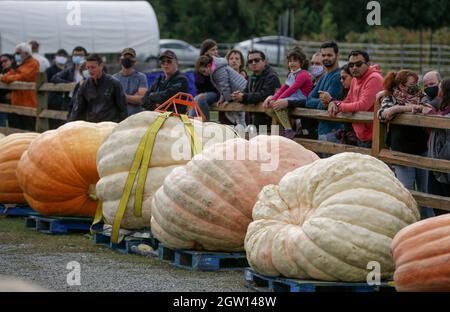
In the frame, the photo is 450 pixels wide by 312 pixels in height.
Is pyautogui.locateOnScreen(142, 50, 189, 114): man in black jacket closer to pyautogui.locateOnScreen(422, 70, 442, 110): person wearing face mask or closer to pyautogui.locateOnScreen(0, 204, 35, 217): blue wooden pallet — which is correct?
pyautogui.locateOnScreen(0, 204, 35, 217): blue wooden pallet

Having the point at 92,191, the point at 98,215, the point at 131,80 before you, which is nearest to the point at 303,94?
the point at 92,191

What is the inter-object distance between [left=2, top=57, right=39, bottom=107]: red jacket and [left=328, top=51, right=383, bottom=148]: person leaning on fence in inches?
373

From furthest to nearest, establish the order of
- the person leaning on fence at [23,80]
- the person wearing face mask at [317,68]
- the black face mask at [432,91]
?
the person leaning on fence at [23,80] < the person wearing face mask at [317,68] < the black face mask at [432,91]

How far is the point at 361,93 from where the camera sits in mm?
11148

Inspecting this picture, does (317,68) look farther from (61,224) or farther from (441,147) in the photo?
(61,224)

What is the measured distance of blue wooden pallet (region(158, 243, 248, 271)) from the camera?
9047mm

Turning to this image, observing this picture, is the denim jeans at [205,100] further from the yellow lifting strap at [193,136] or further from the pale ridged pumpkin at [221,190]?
the pale ridged pumpkin at [221,190]

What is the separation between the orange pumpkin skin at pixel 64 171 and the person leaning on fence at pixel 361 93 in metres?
2.53

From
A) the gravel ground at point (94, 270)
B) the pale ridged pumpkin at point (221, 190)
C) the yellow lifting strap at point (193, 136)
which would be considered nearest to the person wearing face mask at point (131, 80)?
the gravel ground at point (94, 270)

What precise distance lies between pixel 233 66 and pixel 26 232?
4.59 meters

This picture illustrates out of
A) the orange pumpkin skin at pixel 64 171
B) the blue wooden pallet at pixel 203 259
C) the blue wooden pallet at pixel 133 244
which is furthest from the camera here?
the orange pumpkin skin at pixel 64 171

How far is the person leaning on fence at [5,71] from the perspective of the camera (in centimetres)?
2038

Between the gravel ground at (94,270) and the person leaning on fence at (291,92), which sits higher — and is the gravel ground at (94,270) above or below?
below

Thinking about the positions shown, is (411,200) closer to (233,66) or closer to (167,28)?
(233,66)
